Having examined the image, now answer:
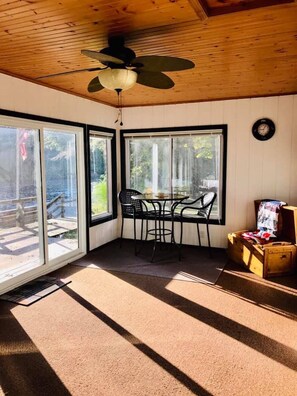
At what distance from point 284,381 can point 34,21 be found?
2972mm

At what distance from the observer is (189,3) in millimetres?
2004

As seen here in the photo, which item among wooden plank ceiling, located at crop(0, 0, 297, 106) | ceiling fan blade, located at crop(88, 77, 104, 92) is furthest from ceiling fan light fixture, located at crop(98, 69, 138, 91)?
ceiling fan blade, located at crop(88, 77, 104, 92)

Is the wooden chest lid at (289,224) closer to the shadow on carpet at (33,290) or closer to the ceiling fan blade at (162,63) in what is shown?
the ceiling fan blade at (162,63)

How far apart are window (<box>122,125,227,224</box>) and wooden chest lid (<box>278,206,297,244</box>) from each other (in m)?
1.04

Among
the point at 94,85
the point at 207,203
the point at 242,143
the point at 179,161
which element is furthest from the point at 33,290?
the point at 242,143

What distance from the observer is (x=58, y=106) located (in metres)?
4.32

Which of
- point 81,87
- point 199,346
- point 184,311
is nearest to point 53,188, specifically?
point 81,87

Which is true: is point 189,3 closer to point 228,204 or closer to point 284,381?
point 284,381

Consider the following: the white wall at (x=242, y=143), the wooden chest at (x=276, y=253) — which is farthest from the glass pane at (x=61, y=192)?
the wooden chest at (x=276, y=253)

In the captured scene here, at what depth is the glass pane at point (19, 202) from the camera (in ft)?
11.9

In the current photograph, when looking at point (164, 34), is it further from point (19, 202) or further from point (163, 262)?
point (163, 262)

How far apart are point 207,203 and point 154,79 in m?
2.54

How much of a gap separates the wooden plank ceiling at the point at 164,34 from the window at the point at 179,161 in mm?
1437

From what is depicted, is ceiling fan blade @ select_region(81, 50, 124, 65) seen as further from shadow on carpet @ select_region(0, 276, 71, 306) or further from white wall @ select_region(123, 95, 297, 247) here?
white wall @ select_region(123, 95, 297, 247)
